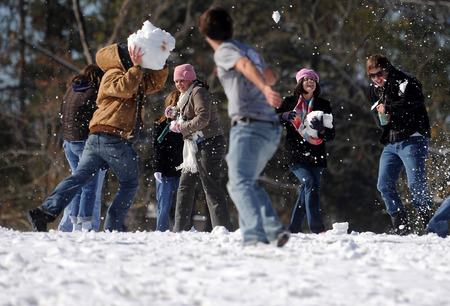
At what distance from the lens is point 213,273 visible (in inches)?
150

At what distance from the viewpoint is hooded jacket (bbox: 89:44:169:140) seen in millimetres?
6195

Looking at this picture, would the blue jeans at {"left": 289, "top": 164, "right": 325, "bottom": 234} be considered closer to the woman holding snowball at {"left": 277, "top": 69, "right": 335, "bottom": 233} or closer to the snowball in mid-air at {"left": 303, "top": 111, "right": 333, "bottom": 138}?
the woman holding snowball at {"left": 277, "top": 69, "right": 335, "bottom": 233}

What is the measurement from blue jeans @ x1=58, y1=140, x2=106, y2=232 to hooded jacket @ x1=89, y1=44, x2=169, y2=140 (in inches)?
34.0

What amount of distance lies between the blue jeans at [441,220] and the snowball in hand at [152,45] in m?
2.88

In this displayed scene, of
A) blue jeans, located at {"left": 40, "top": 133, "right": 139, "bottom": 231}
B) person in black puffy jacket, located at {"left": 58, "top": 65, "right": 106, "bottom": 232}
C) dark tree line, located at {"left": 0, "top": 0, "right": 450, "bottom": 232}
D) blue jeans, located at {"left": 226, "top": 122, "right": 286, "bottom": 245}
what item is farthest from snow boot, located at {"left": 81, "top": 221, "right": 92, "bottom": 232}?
dark tree line, located at {"left": 0, "top": 0, "right": 450, "bottom": 232}

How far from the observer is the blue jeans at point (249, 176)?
15.3 ft

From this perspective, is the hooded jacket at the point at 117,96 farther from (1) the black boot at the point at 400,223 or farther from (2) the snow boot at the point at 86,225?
(1) the black boot at the point at 400,223

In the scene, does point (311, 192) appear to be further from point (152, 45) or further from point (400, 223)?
point (152, 45)

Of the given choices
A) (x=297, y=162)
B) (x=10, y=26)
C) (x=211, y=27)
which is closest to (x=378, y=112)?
(x=297, y=162)

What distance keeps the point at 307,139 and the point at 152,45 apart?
6.25ft

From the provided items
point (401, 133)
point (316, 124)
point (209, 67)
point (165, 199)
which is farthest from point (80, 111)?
point (209, 67)

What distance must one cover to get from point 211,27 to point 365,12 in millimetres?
17267

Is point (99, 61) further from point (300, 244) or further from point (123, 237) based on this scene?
point (300, 244)

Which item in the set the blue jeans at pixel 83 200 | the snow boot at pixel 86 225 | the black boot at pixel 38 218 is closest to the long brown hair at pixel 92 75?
the blue jeans at pixel 83 200
